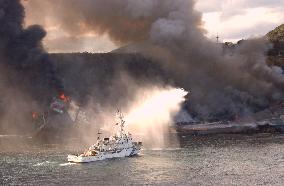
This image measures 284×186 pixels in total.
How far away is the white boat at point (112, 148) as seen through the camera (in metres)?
170

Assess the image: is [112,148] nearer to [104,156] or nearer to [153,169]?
[104,156]

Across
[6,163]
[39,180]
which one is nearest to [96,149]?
[6,163]

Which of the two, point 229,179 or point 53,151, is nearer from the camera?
point 229,179

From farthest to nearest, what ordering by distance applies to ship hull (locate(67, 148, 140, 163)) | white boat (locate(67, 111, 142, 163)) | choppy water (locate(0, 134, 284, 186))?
white boat (locate(67, 111, 142, 163)) → ship hull (locate(67, 148, 140, 163)) → choppy water (locate(0, 134, 284, 186))

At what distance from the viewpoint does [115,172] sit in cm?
14875

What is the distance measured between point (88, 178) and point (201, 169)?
99.3ft

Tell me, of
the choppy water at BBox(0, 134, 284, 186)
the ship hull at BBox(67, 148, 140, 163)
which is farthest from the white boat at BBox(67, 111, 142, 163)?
the choppy water at BBox(0, 134, 284, 186)

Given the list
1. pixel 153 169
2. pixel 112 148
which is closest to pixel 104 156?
pixel 112 148

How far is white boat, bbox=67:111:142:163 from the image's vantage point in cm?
16988

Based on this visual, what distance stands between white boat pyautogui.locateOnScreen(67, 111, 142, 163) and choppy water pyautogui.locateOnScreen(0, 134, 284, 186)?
2.90 m

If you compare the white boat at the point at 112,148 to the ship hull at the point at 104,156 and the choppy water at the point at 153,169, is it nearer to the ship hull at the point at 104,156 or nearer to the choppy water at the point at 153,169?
the ship hull at the point at 104,156

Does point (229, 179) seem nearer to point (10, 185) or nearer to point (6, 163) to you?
point (10, 185)

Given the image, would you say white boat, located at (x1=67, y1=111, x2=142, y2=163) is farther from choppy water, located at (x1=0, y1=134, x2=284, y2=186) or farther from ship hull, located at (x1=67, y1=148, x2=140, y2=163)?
choppy water, located at (x1=0, y1=134, x2=284, y2=186)

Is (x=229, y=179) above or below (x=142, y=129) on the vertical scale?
below
